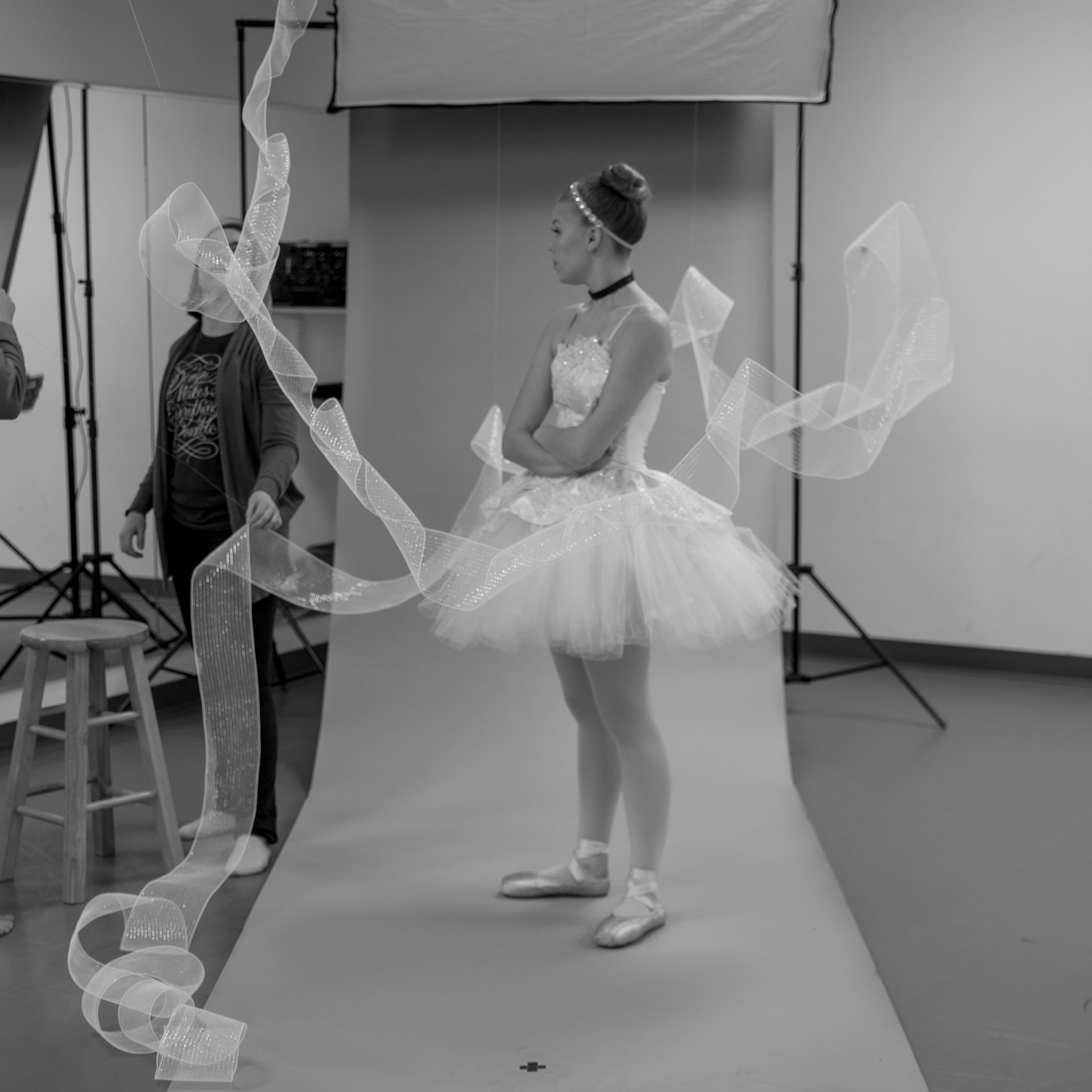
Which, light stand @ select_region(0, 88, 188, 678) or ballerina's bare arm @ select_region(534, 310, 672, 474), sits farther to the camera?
light stand @ select_region(0, 88, 188, 678)

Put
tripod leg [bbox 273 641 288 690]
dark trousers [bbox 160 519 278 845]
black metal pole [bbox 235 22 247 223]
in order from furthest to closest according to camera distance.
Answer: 1. tripod leg [bbox 273 641 288 690]
2. black metal pole [bbox 235 22 247 223]
3. dark trousers [bbox 160 519 278 845]

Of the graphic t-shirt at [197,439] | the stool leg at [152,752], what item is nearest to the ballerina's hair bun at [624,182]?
the graphic t-shirt at [197,439]

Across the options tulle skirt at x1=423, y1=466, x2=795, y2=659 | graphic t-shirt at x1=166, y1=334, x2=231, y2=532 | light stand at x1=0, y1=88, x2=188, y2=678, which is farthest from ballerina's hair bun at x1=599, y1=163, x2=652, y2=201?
light stand at x1=0, y1=88, x2=188, y2=678

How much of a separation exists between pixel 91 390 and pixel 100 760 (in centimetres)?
126

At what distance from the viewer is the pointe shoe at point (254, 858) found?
3.09 m

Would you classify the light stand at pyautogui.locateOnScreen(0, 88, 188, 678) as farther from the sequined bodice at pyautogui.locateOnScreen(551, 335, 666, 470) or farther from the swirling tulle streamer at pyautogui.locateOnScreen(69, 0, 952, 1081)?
the sequined bodice at pyautogui.locateOnScreen(551, 335, 666, 470)

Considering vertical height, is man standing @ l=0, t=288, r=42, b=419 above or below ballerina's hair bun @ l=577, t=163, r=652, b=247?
below

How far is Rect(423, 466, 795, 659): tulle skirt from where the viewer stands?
8.40 feet

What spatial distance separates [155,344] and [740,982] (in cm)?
303

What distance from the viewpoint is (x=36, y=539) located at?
4.15m

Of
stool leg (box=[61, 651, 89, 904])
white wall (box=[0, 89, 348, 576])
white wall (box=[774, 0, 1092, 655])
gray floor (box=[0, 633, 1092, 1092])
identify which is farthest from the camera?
white wall (box=[774, 0, 1092, 655])

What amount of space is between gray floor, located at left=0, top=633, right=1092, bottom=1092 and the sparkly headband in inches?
61.0

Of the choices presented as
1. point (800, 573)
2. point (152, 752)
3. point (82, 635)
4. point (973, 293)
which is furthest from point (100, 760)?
point (973, 293)

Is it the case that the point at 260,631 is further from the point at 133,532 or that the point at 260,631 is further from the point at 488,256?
the point at 488,256
